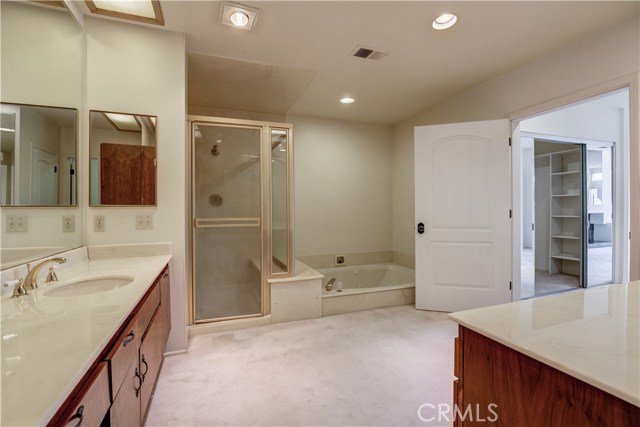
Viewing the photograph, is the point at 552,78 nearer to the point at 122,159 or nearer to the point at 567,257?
the point at 567,257

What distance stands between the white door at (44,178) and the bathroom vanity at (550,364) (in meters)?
2.04

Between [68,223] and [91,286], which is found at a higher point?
[68,223]

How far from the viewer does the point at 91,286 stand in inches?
59.9

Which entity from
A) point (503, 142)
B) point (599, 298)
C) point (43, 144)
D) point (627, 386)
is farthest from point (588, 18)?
point (43, 144)

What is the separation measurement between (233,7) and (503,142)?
2.66 meters

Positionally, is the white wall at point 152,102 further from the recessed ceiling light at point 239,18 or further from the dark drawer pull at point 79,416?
the dark drawer pull at point 79,416

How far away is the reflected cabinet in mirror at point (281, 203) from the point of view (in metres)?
2.92

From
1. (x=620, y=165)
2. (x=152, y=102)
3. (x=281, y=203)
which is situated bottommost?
(x=281, y=203)

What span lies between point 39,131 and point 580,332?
2.43m

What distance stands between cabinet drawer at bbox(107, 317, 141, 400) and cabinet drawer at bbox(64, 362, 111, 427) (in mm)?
41

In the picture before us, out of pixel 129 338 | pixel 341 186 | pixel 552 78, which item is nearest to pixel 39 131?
pixel 129 338

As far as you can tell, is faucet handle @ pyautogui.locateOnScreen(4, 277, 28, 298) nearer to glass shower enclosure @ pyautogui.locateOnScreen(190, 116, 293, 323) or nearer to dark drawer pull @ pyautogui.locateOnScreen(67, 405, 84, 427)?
dark drawer pull @ pyautogui.locateOnScreen(67, 405, 84, 427)

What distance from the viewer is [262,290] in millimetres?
2904

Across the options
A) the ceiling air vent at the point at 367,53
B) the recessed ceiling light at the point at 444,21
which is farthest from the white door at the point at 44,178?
the recessed ceiling light at the point at 444,21
